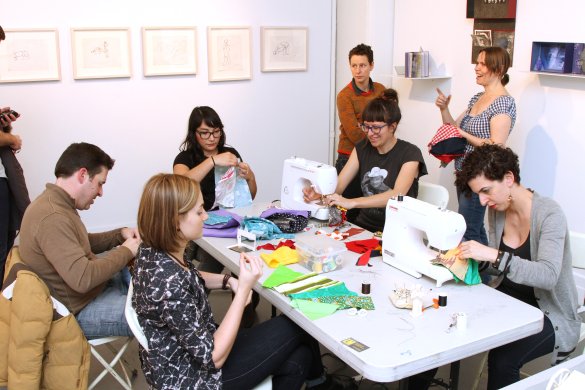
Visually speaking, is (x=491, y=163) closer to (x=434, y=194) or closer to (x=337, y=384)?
(x=434, y=194)

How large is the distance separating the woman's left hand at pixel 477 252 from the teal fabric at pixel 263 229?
85 centimetres

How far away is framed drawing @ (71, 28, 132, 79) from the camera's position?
4.71 meters

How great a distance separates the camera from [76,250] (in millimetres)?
2402

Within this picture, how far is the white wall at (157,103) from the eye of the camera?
4684mm

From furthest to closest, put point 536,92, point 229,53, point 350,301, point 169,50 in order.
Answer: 1. point 229,53
2. point 169,50
3. point 536,92
4. point 350,301

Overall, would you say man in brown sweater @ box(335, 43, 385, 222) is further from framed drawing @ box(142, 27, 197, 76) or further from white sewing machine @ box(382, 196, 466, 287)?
white sewing machine @ box(382, 196, 466, 287)

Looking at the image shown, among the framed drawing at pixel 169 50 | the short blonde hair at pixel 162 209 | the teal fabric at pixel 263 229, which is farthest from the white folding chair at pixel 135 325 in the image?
the framed drawing at pixel 169 50

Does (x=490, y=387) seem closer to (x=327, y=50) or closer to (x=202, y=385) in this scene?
(x=202, y=385)

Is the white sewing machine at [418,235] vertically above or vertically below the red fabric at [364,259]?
above

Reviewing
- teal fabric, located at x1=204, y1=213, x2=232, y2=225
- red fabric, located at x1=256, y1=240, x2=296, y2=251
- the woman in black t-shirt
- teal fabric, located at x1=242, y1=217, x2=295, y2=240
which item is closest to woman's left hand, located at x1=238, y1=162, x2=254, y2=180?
the woman in black t-shirt

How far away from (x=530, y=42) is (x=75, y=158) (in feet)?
9.28

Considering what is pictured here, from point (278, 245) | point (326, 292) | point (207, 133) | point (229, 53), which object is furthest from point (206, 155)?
point (229, 53)

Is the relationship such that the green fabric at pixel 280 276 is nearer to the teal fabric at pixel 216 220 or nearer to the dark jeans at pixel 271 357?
the dark jeans at pixel 271 357

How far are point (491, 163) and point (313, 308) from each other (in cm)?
82
